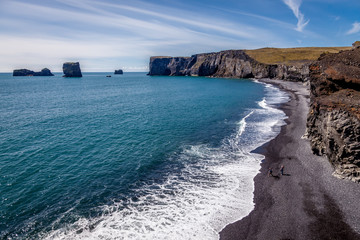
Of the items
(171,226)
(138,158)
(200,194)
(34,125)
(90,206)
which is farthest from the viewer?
(34,125)

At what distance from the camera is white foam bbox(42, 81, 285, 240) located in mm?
16922

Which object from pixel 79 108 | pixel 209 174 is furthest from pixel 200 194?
pixel 79 108

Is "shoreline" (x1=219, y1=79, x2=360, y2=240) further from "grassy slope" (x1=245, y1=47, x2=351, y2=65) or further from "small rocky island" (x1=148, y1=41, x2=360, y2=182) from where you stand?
"grassy slope" (x1=245, y1=47, x2=351, y2=65)

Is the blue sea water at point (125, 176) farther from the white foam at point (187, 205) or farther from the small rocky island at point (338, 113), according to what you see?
the small rocky island at point (338, 113)

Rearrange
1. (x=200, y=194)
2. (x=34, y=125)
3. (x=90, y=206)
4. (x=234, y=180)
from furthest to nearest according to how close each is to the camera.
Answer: (x=34, y=125) → (x=234, y=180) → (x=200, y=194) → (x=90, y=206)

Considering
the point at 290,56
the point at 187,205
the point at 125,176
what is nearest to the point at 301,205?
the point at 187,205

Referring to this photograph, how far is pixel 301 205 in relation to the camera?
1911cm

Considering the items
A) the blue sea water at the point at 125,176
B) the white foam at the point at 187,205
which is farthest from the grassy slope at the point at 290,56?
the white foam at the point at 187,205

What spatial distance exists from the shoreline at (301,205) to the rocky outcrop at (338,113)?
1.82m

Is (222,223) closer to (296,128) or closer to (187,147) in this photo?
(187,147)

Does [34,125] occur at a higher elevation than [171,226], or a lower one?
higher

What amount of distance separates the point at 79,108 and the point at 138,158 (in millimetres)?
41223

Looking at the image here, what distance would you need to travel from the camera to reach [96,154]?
3094cm

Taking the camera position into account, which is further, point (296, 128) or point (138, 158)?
point (296, 128)
